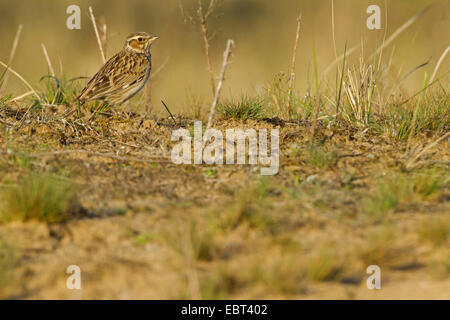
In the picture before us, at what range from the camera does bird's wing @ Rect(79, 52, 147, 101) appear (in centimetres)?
715

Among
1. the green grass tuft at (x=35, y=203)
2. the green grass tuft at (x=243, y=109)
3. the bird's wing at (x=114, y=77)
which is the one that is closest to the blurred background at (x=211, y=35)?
the bird's wing at (x=114, y=77)

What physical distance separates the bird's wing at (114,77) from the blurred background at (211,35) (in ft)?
17.7

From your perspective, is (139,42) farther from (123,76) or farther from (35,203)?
(35,203)

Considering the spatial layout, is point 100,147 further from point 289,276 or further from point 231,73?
point 231,73

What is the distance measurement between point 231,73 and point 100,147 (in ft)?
28.7

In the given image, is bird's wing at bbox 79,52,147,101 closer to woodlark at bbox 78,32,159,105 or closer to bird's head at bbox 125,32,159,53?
woodlark at bbox 78,32,159,105

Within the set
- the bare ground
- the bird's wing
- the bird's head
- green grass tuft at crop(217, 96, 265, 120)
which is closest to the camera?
the bare ground

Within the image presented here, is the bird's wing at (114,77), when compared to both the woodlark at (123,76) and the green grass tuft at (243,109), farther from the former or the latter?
the green grass tuft at (243,109)

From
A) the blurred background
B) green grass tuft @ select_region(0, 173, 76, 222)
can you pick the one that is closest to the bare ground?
green grass tuft @ select_region(0, 173, 76, 222)

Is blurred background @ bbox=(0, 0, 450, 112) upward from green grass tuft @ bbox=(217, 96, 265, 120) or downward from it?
upward

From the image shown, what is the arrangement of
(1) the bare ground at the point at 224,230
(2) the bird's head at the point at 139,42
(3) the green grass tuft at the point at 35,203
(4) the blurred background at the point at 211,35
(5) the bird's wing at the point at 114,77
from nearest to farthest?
(1) the bare ground at the point at 224,230 → (3) the green grass tuft at the point at 35,203 → (5) the bird's wing at the point at 114,77 → (2) the bird's head at the point at 139,42 → (4) the blurred background at the point at 211,35

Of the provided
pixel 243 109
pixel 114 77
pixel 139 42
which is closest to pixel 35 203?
pixel 243 109

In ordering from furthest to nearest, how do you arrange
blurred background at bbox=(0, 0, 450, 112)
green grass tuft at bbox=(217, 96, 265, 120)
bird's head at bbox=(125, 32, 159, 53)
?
blurred background at bbox=(0, 0, 450, 112) < bird's head at bbox=(125, 32, 159, 53) < green grass tuft at bbox=(217, 96, 265, 120)

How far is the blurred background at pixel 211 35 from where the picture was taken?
556 inches
